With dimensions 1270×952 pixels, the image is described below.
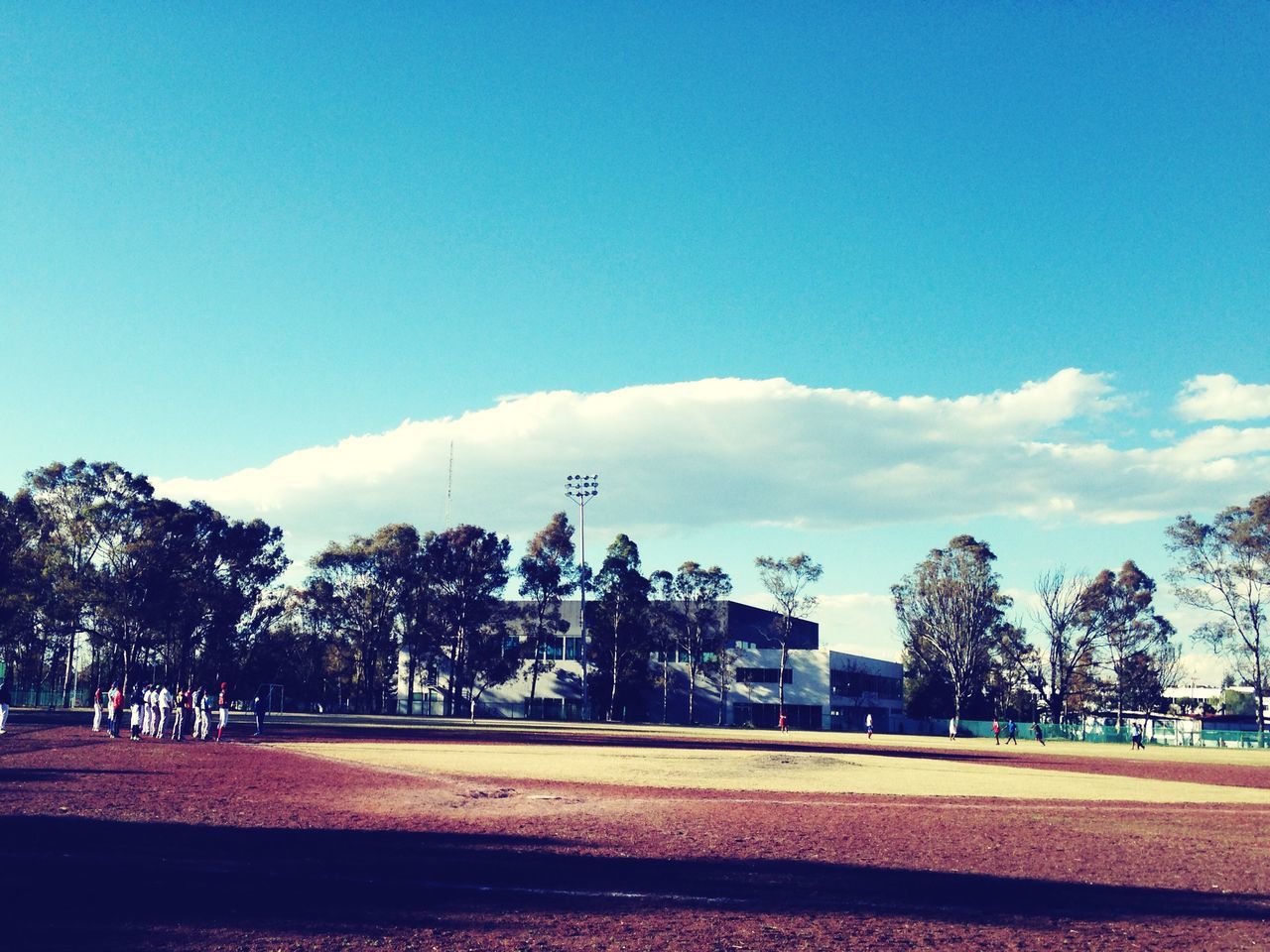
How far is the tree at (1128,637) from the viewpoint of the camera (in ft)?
329

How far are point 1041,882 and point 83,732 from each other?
4187 cm

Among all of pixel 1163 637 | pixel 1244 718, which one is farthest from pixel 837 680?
pixel 1244 718

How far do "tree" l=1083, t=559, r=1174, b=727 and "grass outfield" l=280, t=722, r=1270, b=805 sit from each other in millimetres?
53021

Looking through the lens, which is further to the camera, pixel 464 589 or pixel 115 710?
pixel 464 589

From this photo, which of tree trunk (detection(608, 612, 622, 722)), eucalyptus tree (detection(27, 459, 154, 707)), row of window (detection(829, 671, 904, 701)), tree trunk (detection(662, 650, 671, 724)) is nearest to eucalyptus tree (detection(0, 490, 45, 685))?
eucalyptus tree (detection(27, 459, 154, 707))

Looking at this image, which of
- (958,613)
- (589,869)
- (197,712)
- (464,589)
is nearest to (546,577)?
(464,589)

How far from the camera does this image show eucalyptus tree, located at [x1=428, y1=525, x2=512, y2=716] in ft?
313

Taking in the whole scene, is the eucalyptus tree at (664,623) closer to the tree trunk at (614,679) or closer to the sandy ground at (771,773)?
the tree trunk at (614,679)

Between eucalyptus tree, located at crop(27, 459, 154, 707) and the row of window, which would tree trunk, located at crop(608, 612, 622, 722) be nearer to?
the row of window

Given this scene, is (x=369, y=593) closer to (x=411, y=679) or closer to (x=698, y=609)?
(x=411, y=679)

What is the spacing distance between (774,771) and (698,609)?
67664 mm

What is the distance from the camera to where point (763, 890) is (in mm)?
12445

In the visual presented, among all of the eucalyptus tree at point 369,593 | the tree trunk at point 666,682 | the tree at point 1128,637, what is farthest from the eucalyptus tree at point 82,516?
the tree at point 1128,637

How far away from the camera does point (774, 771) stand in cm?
3544
